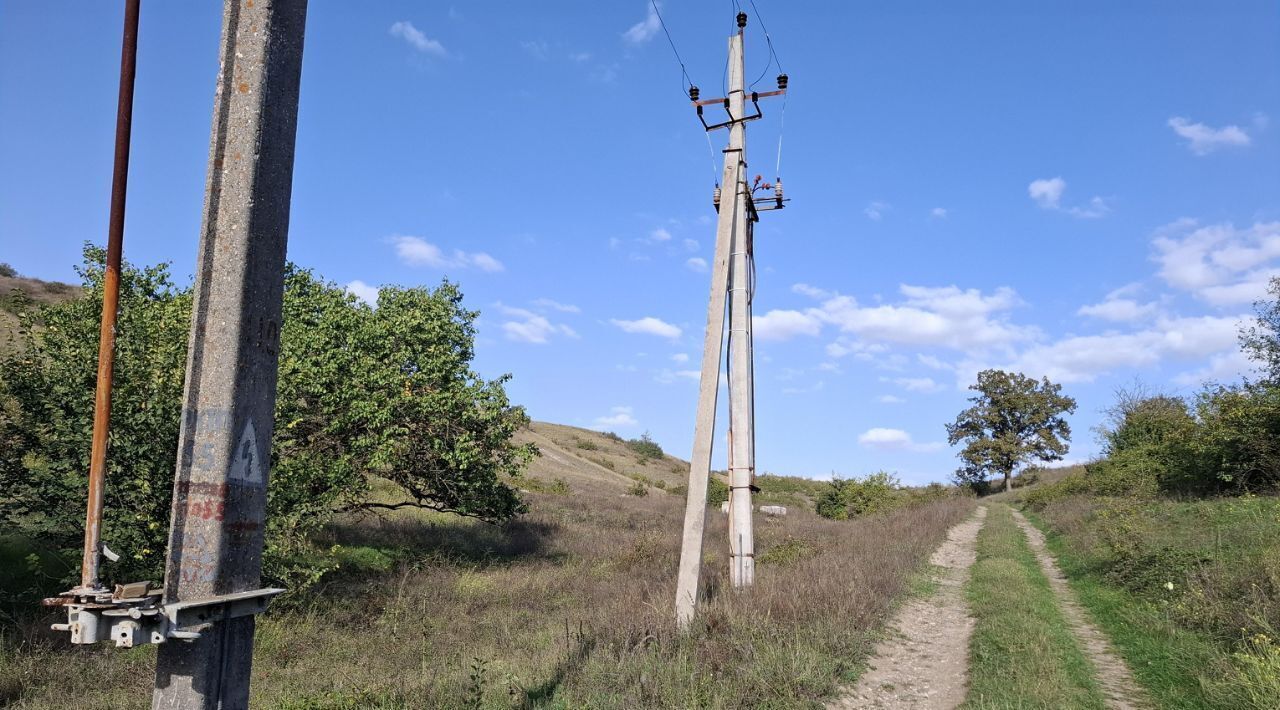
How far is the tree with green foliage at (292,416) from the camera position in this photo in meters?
9.70

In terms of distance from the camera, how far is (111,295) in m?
3.15

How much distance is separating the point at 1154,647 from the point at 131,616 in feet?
35.7

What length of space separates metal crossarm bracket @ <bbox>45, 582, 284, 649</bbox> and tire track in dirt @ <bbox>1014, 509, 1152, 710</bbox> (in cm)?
816

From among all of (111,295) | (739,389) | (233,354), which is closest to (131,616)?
(233,354)

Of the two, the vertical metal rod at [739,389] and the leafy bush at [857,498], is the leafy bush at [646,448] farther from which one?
the vertical metal rod at [739,389]

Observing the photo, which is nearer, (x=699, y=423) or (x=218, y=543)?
(x=218, y=543)

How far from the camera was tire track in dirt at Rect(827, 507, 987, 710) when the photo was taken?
7516 millimetres

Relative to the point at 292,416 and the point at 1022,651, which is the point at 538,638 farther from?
the point at 1022,651

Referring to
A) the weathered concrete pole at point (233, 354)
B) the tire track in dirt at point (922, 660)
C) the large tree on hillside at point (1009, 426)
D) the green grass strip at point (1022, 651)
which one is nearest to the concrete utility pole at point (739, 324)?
the tire track in dirt at point (922, 660)

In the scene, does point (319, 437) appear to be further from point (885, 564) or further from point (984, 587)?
point (984, 587)

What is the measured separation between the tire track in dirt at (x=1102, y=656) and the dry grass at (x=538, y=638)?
2.58 metres

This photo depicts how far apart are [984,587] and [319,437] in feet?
45.6

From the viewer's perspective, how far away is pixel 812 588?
10.8 meters

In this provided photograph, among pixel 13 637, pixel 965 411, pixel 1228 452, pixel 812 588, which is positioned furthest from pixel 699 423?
pixel 965 411
